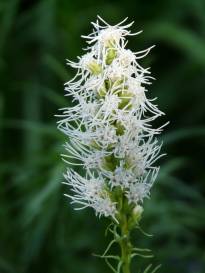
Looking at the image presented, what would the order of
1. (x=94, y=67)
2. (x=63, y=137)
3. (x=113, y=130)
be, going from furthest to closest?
(x=63, y=137) → (x=94, y=67) → (x=113, y=130)

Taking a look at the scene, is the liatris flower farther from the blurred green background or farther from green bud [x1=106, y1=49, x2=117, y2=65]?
the blurred green background

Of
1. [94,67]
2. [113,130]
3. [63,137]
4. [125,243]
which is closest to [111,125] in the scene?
[113,130]

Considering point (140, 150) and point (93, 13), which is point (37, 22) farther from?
point (140, 150)

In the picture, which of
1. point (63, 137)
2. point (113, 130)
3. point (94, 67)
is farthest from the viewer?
point (63, 137)

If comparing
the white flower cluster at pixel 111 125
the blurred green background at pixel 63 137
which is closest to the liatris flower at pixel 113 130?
the white flower cluster at pixel 111 125

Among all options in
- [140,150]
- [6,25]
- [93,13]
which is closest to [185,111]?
[93,13]

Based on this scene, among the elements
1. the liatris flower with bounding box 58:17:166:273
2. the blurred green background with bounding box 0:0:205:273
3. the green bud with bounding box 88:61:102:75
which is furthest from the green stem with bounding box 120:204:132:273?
the blurred green background with bounding box 0:0:205:273

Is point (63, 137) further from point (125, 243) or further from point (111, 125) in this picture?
point (111, 125)
